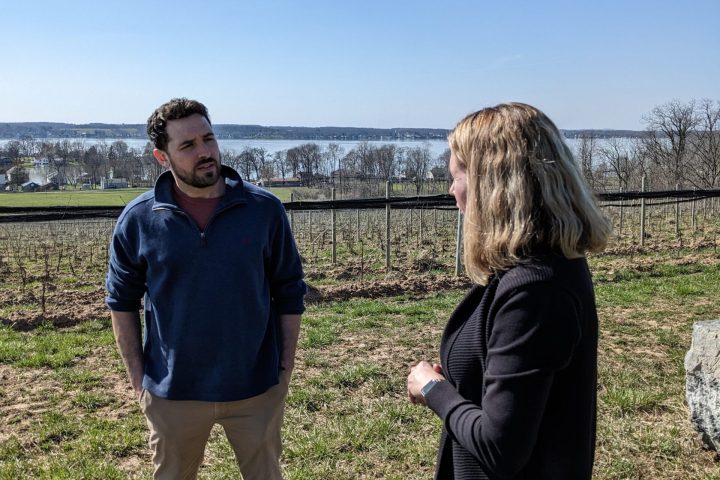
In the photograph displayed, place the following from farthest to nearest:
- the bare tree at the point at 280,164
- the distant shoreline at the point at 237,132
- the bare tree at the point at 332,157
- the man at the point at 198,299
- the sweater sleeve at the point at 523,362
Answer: the distant shoreline at the point at 237,132, the bare tree at the point at 332,157, the bare tree at the point at 280,164, the man at the point at 198,299, the sweater sleeve at the point at 523,362

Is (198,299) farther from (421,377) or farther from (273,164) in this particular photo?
(273,164)

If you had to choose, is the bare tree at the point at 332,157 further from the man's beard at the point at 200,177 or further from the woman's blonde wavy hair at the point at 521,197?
the woman's blonde wavy hair at the point at 521,197

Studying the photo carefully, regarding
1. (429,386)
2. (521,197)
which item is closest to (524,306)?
(521,197)

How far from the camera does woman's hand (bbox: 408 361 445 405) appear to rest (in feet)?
5.08

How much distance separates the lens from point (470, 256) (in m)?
1.42

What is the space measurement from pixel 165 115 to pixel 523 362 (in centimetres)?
176

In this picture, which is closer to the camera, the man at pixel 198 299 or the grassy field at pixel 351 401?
the man at pixel 198 299

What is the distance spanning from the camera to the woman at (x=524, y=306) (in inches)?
49.8

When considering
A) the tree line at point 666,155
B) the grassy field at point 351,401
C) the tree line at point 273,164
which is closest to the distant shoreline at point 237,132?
the tree line at point 273,164

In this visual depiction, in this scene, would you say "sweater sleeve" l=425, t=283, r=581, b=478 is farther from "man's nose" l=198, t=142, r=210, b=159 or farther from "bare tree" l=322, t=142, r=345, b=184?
"bare tree" l=322, t=142, r=345, b=184

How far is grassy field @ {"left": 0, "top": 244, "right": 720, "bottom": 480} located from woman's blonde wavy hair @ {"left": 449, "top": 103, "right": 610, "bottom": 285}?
2.27 metres

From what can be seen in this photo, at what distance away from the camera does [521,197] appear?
1.33m

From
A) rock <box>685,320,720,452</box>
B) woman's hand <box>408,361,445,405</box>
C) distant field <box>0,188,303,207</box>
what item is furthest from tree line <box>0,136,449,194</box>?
woman's hand <box>408,361,445,405</box>

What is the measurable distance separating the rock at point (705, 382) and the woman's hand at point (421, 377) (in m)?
2.40
